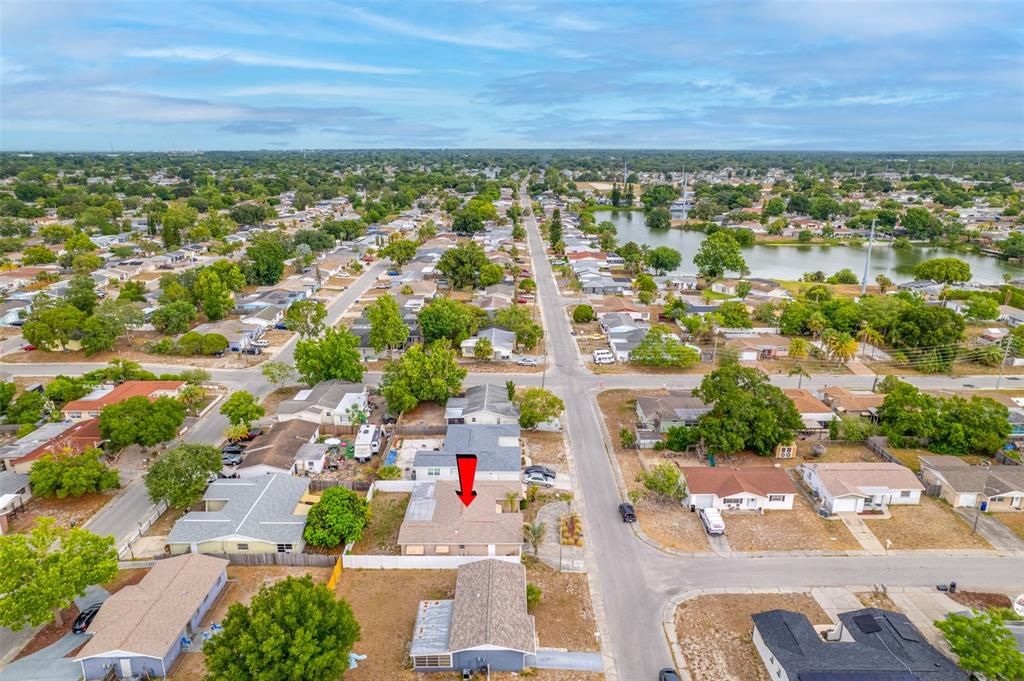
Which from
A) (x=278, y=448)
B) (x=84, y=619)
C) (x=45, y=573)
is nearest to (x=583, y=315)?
(x=278, y=448)

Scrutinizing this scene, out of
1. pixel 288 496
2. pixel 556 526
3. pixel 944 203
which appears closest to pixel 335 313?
pixel 288 496

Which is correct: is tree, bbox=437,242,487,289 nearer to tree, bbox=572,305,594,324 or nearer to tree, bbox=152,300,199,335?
tree, bbox=572,305,594,324

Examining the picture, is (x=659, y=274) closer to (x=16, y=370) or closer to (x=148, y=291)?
(x=148, y=291)

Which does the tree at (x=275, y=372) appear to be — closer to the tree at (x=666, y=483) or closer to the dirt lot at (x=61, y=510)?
the dirt lot at (x=61, y=510)

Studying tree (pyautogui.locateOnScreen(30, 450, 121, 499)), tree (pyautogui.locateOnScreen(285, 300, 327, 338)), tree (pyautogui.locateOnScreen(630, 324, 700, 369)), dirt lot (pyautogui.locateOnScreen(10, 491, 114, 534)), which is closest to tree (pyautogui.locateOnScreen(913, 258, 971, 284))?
tree (pyautogui.locateOnScreen(630, 324, 700, 369))

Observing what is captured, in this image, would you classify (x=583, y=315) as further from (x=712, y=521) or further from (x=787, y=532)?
(x=787, y=532)
